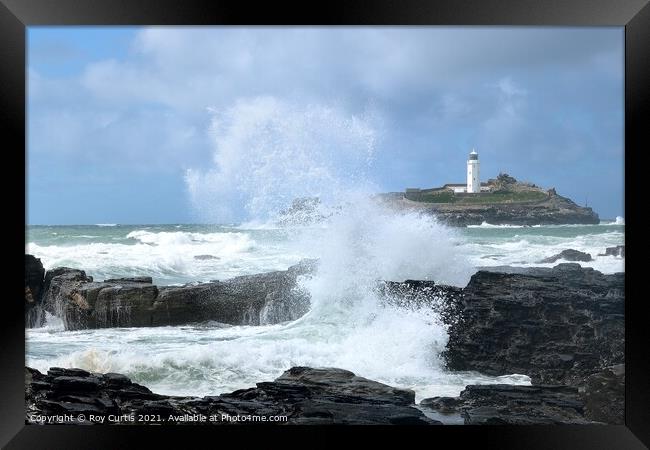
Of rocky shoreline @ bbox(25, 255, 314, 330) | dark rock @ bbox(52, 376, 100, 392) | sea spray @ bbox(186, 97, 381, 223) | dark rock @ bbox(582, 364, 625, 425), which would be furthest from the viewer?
rocky shoreline @ bbox(25, 255, 314, 330)

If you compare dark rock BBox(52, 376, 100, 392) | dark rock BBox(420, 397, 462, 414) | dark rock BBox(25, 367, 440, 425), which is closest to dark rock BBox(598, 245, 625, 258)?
dark rock BBox(420, 397, 462, 414)

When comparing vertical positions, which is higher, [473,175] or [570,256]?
[473,175]

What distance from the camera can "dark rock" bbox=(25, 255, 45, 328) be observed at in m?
5.13

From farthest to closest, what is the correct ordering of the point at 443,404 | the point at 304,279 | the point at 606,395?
the point at 304,279
the point at 443,404
the point at 606,395

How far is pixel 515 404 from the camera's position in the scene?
4.98 metres

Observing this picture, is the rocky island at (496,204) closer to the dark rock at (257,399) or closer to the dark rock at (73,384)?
the dark rock at (257,399)

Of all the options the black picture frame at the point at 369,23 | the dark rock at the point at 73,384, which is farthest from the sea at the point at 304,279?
the black picture frame at the point at 369,23

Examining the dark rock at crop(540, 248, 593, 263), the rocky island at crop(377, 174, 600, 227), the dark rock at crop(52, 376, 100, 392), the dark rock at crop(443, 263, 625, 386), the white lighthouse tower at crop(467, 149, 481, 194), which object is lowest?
the dark rock at crop(52, 376, 100, 392)

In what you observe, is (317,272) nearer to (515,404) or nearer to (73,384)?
(515,404)

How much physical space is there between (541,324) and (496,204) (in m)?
1.03

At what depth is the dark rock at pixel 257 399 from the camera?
4.89 m

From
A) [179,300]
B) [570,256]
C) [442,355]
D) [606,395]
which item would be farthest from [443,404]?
[179,300]

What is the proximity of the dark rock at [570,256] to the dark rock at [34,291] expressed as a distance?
4109 mm

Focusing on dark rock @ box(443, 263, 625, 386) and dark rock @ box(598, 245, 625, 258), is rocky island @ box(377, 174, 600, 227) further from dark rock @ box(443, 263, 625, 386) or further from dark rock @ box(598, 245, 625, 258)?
dark rock @ box(443, 263, 625, 386)
